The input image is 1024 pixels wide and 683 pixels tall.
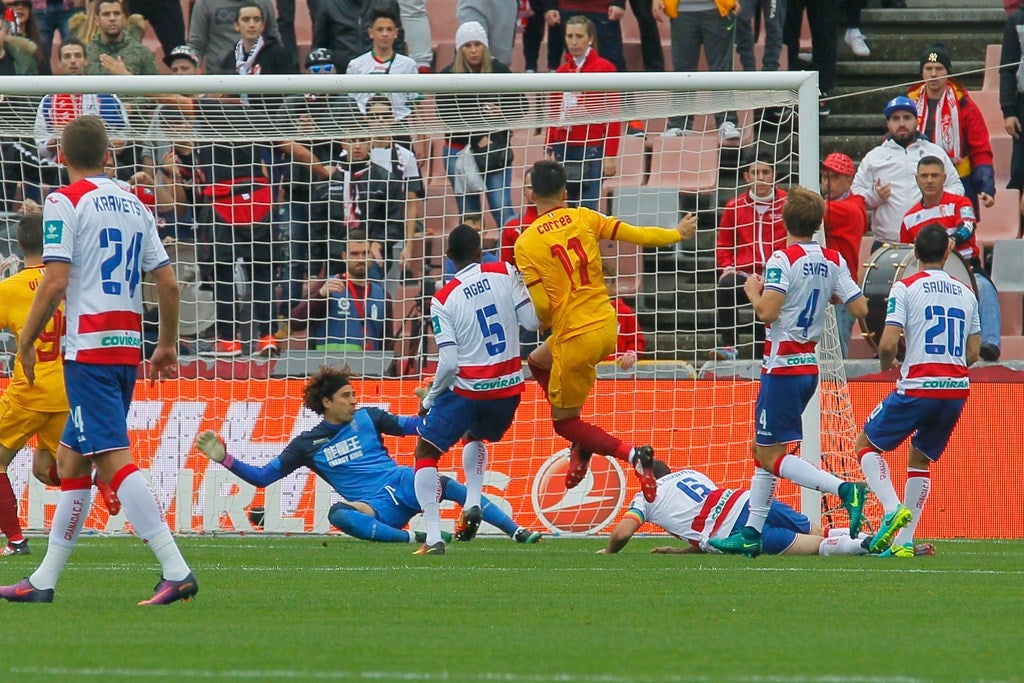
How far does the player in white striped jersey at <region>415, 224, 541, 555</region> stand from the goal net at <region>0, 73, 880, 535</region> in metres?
1.87

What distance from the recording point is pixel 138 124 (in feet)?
44.9

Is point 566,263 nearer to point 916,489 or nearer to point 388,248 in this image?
point 916,489

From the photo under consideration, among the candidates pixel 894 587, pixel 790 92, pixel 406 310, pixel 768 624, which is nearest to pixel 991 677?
pixel 768 624

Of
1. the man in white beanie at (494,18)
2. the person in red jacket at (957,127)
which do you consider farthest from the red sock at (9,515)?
the person in red jacket at (957,127)

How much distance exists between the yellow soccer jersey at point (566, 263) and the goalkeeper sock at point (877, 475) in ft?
6.44

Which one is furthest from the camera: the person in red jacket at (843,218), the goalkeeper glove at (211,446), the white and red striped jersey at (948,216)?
the person in red jacket at (843,218)

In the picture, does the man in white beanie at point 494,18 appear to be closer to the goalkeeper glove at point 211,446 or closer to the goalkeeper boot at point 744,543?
the goalkeeper glove at point 211,446

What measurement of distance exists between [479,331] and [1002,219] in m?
7.40

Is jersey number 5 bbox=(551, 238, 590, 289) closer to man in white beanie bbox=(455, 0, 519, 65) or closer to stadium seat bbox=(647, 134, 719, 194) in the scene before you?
stadium seat bbox=(647, 134, 719, 194)

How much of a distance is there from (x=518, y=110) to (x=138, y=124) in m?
3.34

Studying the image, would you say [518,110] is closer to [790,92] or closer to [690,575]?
[790,92]

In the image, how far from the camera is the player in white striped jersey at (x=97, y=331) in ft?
23.3

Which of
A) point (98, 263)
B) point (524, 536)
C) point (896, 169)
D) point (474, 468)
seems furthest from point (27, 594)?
point (896, 169)

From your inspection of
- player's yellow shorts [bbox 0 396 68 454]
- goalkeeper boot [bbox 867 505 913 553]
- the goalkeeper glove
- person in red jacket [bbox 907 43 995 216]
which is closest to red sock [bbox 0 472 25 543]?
player's yellow shorts [bbox 0 396 68 454]
